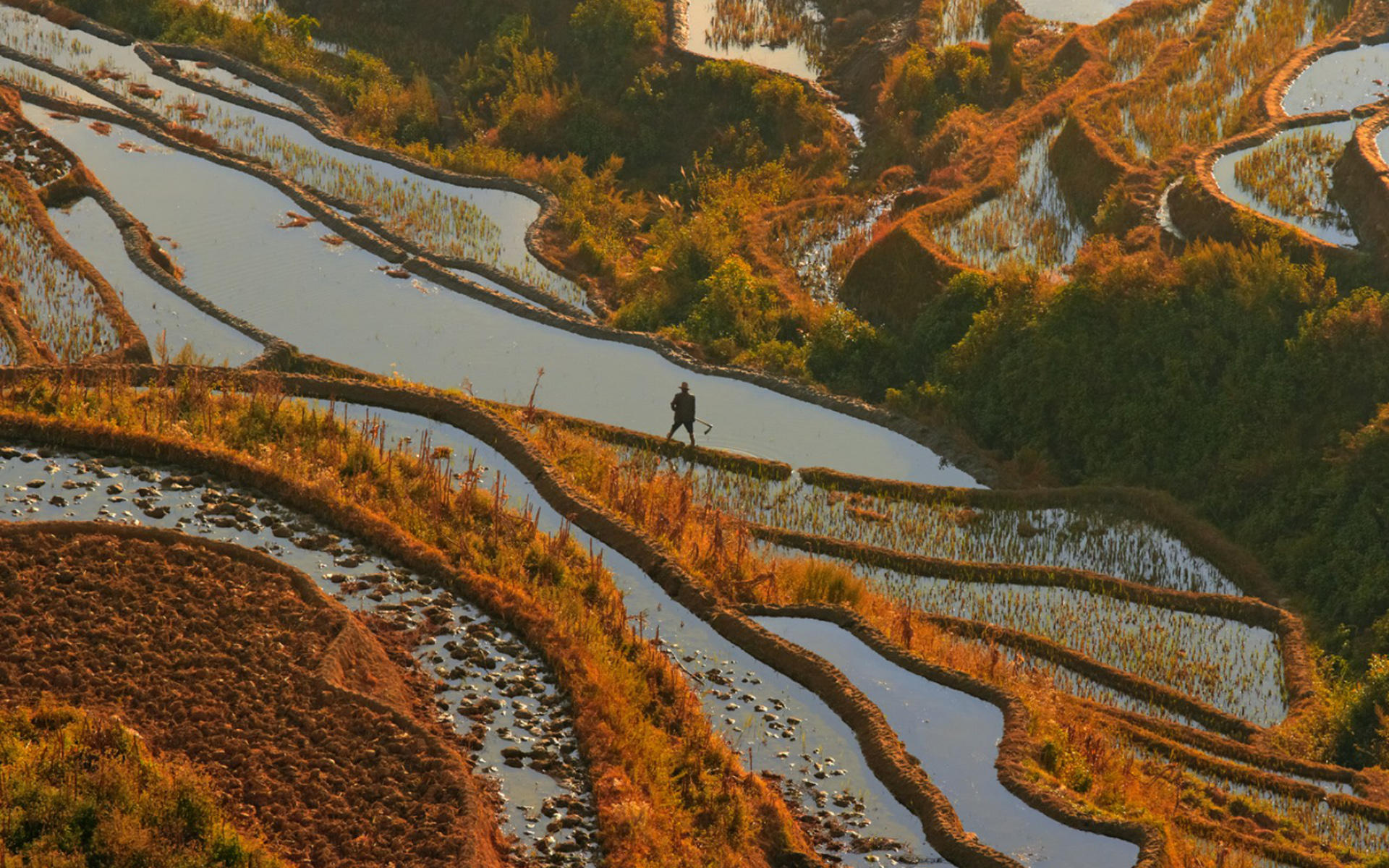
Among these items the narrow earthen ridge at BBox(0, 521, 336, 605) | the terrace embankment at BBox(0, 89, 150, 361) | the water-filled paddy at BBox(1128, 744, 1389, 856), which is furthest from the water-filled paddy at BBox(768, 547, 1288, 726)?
the terrace embankment at BBox(0, 89, 150, 361)

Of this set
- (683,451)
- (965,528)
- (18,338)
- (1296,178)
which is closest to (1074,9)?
(1296,178)

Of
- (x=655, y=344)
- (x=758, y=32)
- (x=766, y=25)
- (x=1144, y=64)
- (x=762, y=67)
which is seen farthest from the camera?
(x=766, y=25)

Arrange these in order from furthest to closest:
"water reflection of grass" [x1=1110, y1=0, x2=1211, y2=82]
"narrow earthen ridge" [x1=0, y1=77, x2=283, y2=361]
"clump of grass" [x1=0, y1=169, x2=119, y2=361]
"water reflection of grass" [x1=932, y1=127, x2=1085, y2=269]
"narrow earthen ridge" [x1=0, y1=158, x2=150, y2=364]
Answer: "water reflection of grass" [x1=1110, y1=0, x2=1211, y2=82]
"water reflection of grass" [x1=932, y1=127, x2=1085, y2=269]
"narrow earthen ridge" [x1=0, y1=77, x2=283, y2=361]
"clump of grass" [x1=0, y1=169, x2=119, y2=361]
"narrow earthen ridge" [x1=0, y1=158, x2=150, y2=364]

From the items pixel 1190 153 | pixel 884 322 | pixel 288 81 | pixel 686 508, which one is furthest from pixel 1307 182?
pixel 288 81

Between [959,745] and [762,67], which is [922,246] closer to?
[762,67]

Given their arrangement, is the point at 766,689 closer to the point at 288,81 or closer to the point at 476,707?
the point at 476,707

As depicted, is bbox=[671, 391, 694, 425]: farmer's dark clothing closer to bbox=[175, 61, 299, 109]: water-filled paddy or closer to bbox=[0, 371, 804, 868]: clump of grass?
bbox=[0, 371, 804, 868]: clump of grass

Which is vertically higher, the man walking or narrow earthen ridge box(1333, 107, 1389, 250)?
narrow earthen ridge box(1333, 107, 1389, 250)
